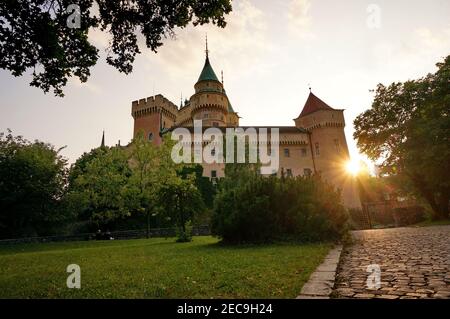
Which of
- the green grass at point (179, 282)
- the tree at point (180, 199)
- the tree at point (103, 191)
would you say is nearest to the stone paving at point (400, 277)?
the green grass at point (179, 282)

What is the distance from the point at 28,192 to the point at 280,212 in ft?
80.6

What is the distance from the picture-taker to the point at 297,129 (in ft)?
161

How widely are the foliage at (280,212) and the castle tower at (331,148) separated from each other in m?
34.3

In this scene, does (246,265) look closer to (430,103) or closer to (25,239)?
(25,239)

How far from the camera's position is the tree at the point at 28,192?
84.7 feet

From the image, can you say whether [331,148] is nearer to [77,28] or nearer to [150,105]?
[150,105]

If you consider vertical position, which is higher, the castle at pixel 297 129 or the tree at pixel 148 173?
the castle at pixel 297 129

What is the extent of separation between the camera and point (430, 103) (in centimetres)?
2492

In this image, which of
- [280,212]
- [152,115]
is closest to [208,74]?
[152,115]

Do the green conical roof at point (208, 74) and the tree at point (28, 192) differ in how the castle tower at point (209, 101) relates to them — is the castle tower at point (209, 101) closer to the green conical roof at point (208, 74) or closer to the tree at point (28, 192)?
the green conical roof at point (208, 74)
